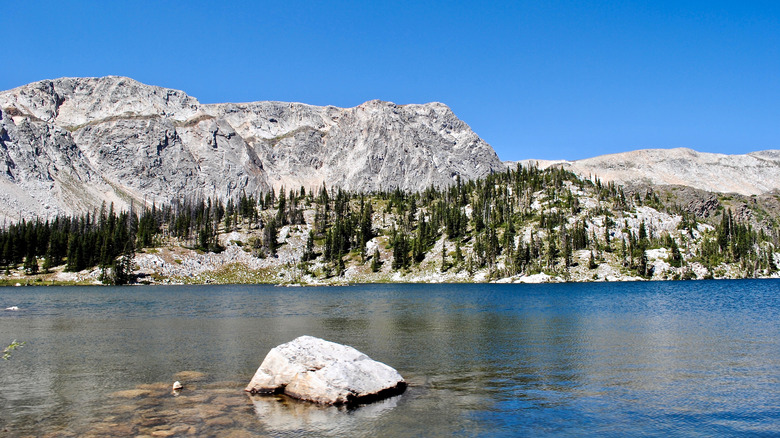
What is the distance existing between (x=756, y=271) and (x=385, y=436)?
678ft

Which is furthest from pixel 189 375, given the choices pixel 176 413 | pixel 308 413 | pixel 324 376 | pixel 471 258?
pixel 471 258

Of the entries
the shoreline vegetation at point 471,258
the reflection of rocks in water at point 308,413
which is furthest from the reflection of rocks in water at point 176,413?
the shoreline vegetation at point 471,258

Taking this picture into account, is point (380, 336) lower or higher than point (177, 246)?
lower

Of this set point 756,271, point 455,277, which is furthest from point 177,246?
point 756,271

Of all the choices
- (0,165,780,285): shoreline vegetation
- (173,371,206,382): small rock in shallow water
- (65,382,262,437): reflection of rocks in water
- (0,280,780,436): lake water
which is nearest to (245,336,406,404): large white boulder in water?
(0,280,780,436): lake water

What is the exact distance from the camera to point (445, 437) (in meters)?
19.0

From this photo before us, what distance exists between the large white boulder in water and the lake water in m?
0.87

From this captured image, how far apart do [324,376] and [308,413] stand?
8.48 ft

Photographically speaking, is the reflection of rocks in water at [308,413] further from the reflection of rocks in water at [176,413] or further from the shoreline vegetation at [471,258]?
the shoreline vegetation at [471,258]

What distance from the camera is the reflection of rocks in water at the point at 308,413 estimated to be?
20.9m

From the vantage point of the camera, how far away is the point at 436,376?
98.6 ft

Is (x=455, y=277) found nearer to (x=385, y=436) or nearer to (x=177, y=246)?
(x=177, y=246)

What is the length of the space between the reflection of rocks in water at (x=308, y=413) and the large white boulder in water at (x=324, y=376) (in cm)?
56

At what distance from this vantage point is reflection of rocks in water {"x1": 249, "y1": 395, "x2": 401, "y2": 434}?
20.9 m
